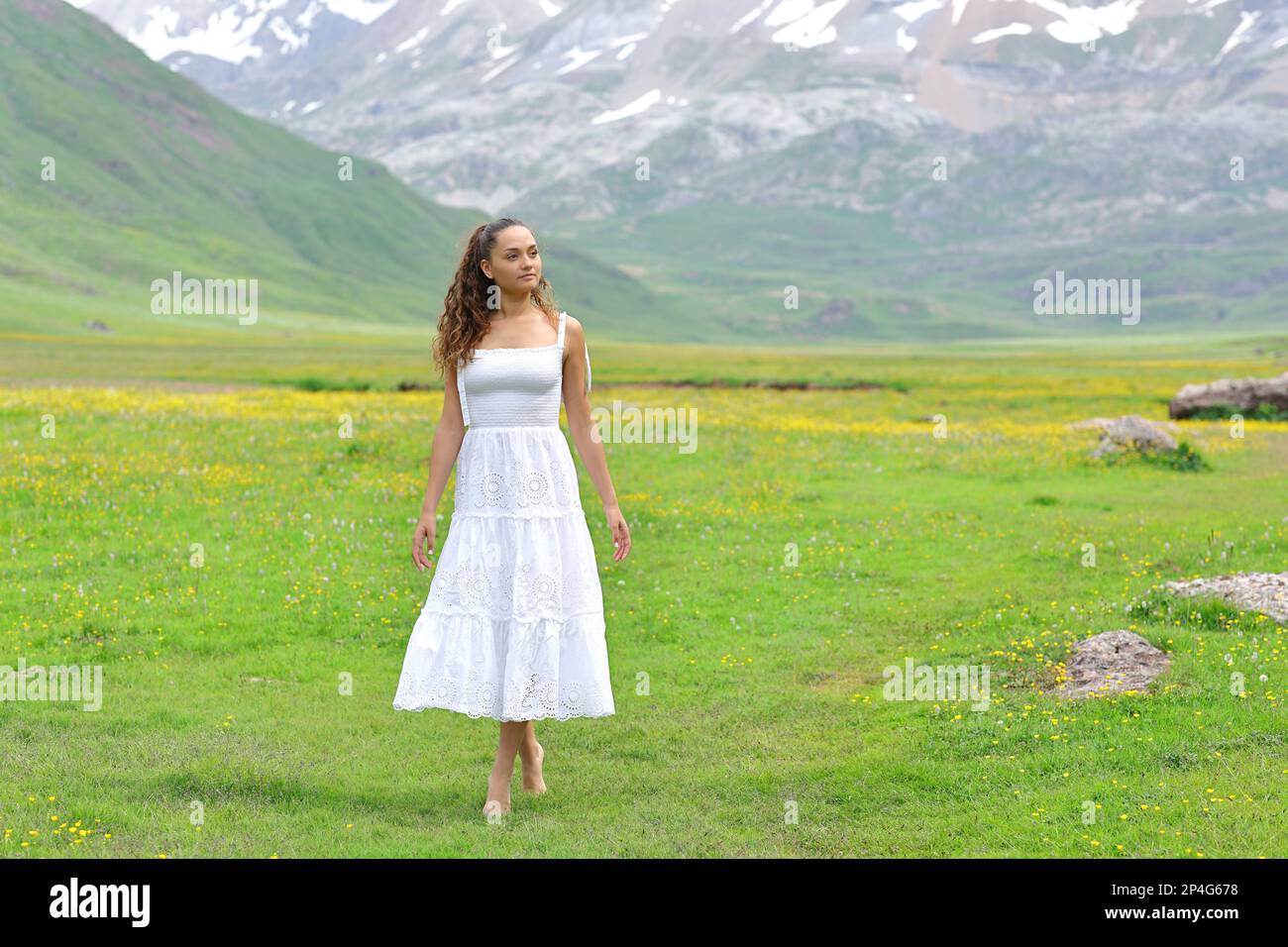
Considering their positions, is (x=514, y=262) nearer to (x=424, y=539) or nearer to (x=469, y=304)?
(x=469, y=304)

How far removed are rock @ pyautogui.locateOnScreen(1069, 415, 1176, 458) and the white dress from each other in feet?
88.0

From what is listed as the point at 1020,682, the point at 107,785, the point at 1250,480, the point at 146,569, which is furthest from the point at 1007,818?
the point at 1250,480

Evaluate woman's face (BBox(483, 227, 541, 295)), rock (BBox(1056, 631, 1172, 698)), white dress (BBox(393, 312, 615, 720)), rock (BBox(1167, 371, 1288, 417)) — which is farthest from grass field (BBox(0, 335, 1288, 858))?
rock (BBox(1167, 371, 1288, 417))

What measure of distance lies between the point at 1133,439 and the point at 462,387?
2803 cm

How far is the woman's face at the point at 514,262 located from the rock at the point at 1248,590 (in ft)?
30.1

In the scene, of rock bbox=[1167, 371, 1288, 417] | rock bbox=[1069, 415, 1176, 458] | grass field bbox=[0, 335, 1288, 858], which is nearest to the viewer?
grass field bbox=[0, 335, 1288, 858]

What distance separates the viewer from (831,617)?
57.7 feet

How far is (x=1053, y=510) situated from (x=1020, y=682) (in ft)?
43.4

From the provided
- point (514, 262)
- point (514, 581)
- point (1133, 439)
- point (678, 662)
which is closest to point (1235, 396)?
point (1133, 439)

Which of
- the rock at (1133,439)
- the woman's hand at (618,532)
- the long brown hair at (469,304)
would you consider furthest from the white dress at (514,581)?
the rock at (1133,439)

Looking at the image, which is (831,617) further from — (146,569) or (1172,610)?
(146,569)

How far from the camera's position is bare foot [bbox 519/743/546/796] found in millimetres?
11203

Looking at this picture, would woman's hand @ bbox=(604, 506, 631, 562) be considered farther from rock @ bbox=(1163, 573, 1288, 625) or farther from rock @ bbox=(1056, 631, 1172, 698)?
rock @ bbox=(1163, 573, 1288, 625)

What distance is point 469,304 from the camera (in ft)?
34.5
